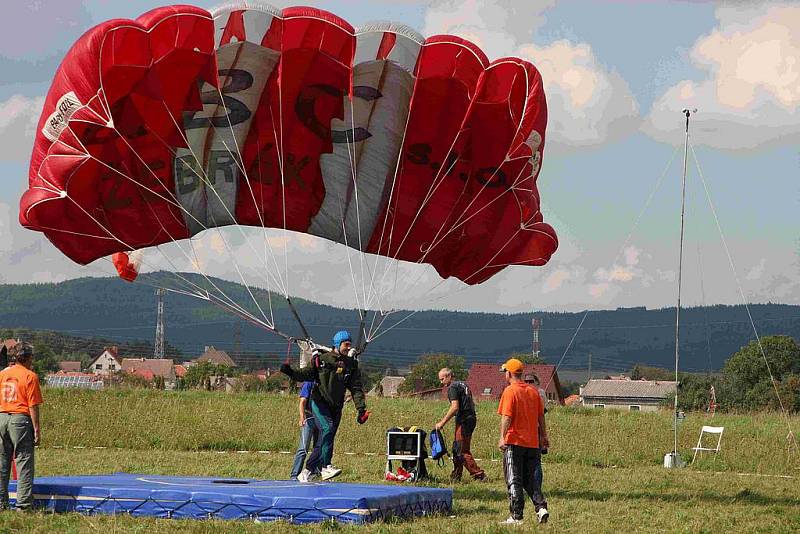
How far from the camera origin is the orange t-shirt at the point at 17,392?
1016cm

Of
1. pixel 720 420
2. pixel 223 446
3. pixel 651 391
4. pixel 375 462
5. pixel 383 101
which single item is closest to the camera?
pixel 383 101

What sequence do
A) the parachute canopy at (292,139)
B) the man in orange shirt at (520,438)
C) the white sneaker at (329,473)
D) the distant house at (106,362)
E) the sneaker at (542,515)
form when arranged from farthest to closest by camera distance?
the distant house at (106,362)
the parachute canopy at (292,139)
the white sneaker at (329,473)
the man in orange shirt at (520,438)
the sneaker at (542,515)

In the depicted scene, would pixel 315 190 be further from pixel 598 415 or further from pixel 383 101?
pixel 598 415

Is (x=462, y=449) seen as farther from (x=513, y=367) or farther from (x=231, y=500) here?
(x=231, y=500)

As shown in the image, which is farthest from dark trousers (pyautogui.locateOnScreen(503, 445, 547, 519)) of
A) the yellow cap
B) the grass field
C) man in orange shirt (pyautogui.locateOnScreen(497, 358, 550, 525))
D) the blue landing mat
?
the blue landing mat

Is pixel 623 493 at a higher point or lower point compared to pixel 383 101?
lower

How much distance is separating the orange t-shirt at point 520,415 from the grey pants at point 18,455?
4.19 metres

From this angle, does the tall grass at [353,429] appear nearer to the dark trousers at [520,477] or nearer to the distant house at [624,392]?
the dark trousers at [520,477]

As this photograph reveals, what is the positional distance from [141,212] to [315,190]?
7.82 ft

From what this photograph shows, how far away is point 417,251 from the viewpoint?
16797 millimetres

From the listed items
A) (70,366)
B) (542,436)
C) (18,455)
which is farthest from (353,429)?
(70,366)

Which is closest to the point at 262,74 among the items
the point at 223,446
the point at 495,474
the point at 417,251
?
the point at 417,251

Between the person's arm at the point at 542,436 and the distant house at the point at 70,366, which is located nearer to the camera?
the person's arm at the point at 542,436

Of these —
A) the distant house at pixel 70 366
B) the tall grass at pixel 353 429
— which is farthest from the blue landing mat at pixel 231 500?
the distant house at pixel 70 366
